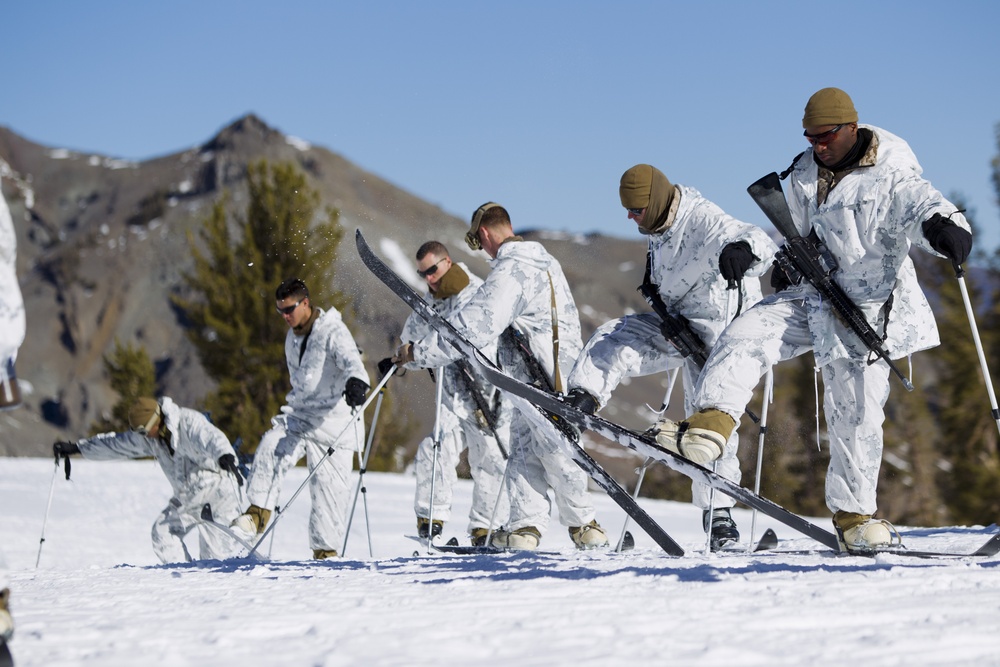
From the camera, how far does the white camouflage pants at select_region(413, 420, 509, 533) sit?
7547mm

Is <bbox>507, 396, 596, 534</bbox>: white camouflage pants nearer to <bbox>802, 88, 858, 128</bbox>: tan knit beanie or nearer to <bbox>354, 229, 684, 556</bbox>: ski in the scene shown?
<bbox>354, 229, 684, 556</bbox>: ski

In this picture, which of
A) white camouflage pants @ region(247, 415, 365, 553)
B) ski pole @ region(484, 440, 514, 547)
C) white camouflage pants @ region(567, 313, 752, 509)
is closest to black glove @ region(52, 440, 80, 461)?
white camouflage pants @ region(247, 415, 365, 553)

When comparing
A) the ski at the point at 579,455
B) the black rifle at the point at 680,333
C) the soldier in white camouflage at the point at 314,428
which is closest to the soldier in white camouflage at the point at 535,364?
the ski at the point at 579,455

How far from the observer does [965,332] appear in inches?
1427

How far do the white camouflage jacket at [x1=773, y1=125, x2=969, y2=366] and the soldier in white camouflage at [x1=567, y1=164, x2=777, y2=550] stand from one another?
284 millimetres

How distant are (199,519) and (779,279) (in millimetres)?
5106

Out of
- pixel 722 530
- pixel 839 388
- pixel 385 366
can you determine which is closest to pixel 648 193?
pixel 839 388

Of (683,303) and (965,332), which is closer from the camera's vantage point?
(683,303)

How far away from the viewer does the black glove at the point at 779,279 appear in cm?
514

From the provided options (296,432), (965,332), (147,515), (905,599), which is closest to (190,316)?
(147,515)

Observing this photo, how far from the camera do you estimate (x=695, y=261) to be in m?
5.47

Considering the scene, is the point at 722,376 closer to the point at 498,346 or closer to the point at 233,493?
the point at 498,346

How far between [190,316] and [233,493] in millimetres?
28465

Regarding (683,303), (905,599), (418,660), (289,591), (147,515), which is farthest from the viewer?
(147,515)
